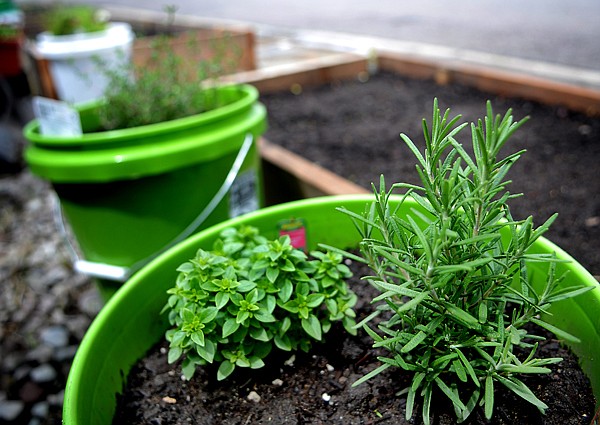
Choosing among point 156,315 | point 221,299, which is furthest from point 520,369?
point 156,315

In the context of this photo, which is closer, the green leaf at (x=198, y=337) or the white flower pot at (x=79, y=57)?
the green leaf at (x=198, y=337)

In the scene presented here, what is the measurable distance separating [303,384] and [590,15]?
4.20 metres

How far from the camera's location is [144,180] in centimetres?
142

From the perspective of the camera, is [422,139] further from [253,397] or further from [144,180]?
[253,397]

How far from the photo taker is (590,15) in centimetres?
400

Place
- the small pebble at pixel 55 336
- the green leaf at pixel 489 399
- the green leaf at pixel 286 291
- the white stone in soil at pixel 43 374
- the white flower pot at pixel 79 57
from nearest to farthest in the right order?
the green leaf at pixel 489 399, the green leaf at pixel 286 291, the white stone in soil at pixel 43 374, the small pebble at pixel 55 336, the white flower pot at pixel 79 57

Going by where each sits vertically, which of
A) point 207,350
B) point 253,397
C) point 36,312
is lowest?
point 36,312

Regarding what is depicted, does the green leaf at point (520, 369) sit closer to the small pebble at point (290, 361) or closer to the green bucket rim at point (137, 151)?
the small pebble at point (290, 361)

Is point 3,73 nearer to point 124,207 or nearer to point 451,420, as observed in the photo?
point 124,207

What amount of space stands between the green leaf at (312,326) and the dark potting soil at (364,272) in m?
0.09

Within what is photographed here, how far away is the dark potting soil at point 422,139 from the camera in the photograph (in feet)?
5.49

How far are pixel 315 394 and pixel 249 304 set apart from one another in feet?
0.64

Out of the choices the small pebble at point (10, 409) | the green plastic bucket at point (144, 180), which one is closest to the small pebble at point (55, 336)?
the small pebble at point (10, 409)

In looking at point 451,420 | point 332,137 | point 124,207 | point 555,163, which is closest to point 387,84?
point 332,137
